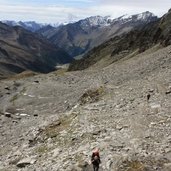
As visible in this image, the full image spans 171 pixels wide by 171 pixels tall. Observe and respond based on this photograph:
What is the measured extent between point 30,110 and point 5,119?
11.4 meters

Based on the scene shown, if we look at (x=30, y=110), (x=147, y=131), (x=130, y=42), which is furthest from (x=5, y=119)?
(x=130, y=42)

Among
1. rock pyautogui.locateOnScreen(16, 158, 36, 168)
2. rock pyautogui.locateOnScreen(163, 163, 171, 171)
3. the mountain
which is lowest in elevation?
rock pyautogui.locateOnScreen(163, 163, 171, 171)

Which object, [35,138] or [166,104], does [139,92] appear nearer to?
[166,104]

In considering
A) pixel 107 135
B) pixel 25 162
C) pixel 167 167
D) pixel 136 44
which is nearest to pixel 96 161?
pixel 167 167

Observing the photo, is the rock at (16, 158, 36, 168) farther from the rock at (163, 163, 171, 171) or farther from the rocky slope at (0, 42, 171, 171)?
the rock at (163, 163, 171, 171)

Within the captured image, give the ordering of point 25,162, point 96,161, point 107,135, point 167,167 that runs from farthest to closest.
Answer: point 107,135 → point 25,162 → point 167,167 → point 96,161

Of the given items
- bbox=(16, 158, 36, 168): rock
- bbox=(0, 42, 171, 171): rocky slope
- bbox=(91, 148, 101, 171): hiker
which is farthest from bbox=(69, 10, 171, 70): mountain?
bbox=(91, 148, 101, 171): hiker

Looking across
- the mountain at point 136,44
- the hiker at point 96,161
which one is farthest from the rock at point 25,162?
the mountain at point 136,44

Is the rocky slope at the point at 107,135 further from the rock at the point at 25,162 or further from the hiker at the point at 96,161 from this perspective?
the hiker at the point at 96,161

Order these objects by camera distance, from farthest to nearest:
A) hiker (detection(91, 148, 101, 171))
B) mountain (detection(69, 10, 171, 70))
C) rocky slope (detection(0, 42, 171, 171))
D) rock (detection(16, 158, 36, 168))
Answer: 1. mountain (detection(69, 10, 171, 70))
2. rock (detection(16, 158, 36, 168))
3. rocky slope (detection(0, 42, 171, 171))
4. hiker (detection(91, 148, 101, 171))

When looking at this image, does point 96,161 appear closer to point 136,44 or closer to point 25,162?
point 25,162

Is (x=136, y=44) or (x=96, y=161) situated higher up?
(x=136, y=44)

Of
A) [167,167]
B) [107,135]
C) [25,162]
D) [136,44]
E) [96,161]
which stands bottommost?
[167,167]

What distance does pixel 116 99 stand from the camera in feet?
140
